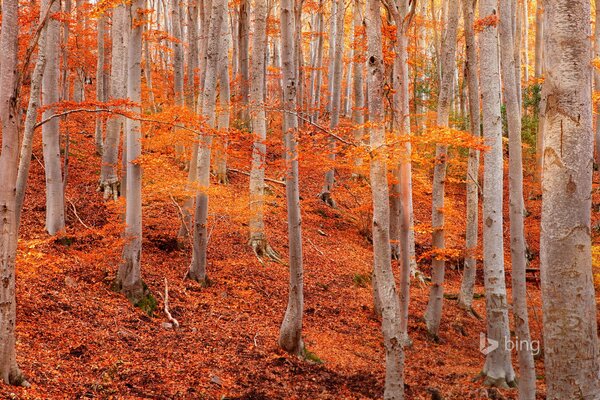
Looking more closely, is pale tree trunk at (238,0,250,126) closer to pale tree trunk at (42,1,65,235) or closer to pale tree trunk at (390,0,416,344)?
pale tree trunk at (42,1,65,235)

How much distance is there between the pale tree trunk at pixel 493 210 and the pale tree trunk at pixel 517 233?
180 mm

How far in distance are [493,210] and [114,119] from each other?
8030 millimetres

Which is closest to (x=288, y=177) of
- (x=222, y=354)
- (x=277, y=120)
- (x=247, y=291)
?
(x=222, y=354)

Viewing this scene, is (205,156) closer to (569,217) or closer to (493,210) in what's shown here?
(493,210)

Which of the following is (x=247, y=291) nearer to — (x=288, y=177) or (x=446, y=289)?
(x=288, y=177)

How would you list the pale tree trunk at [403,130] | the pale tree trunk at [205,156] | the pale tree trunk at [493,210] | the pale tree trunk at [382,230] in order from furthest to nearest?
the pale tree trunk at [205,156] < the pale tree trunk at [403,130] < the pale tree trunk at [493,210] < the pale tree trunk at [382,230]

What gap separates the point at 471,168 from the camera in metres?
10.9

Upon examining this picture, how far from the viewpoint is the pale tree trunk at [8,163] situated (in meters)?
4.53

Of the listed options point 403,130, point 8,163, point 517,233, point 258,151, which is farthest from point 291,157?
point 8,163

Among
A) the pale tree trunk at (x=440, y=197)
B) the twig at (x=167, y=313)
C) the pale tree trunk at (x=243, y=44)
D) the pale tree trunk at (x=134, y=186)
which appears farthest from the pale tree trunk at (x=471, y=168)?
the pale tree trunk at (x=243, y=44)

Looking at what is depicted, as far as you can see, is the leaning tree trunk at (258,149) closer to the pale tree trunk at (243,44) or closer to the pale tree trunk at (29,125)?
the pale tree trunk at (243,44)

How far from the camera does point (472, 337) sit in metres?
11.5

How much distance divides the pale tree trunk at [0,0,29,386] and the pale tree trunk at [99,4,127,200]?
431 cm

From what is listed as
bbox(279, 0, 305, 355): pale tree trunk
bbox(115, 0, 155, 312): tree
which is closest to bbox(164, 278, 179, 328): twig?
bbox(115, 0, 155, 312): tree
